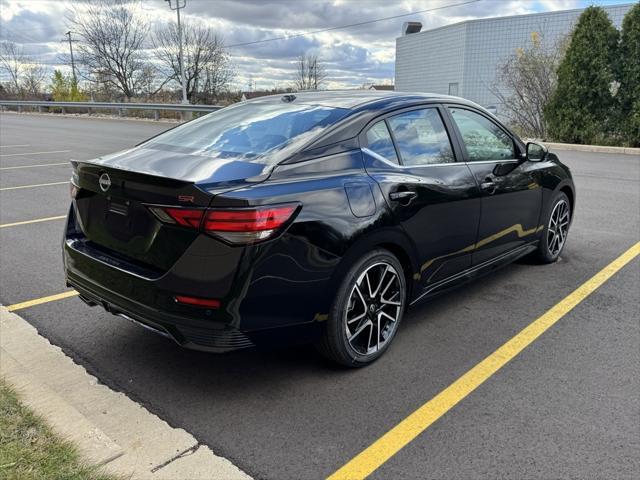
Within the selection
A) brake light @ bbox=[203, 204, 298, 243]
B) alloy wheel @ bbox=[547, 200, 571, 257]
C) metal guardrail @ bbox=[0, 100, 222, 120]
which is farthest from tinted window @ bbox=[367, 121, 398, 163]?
metal guardrail @ bbox=[0, 100, 222, 120]

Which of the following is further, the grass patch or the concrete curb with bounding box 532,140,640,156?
the concrete curb with bounding box 532,140,640,156

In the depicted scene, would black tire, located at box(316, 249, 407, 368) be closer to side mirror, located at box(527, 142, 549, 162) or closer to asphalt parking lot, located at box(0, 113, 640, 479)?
asphalt parking lot, located at box(0, 113, 640, 479)

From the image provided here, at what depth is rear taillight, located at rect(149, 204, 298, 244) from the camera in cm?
266

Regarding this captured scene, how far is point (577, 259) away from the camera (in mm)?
5598

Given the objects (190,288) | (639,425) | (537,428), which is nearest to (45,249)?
(190,288)

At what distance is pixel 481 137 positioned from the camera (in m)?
4.38

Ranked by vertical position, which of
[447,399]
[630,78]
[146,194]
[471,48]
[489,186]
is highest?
[471,48]

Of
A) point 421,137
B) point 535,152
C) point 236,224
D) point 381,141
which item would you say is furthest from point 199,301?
point 535,152

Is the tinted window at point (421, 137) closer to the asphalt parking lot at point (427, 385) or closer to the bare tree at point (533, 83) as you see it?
the asphalt parking lot at point (427, 385)

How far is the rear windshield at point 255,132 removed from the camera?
322 cm

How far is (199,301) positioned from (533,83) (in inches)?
754

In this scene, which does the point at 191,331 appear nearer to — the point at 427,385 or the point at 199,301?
the point at 199,301

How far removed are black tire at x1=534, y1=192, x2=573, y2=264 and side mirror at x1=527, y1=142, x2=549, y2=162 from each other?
48cm

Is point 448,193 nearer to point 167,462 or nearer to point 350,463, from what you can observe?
point 350,463
